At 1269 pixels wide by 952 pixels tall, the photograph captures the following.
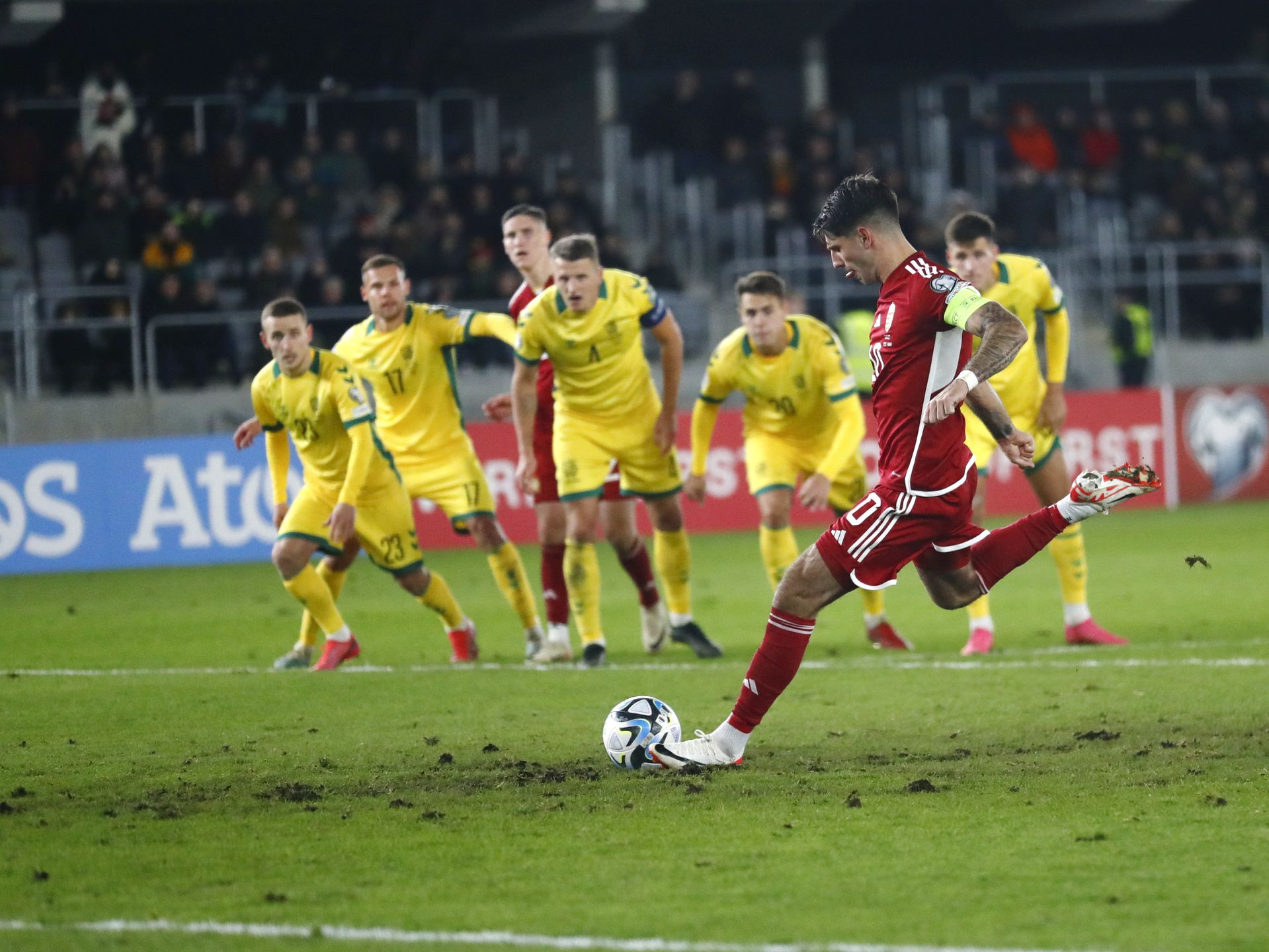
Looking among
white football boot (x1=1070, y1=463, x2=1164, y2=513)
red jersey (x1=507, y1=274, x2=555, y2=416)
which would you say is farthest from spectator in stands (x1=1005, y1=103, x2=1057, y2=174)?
white football boot (x1=1070, y1=463, x2=1164, y2=513)

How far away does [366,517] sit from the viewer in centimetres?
946

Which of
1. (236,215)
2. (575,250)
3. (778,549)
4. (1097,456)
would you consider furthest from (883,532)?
(236,215)

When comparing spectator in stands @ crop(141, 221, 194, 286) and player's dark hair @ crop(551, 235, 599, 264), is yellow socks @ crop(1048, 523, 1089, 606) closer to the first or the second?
player's dark hair @ crop(551, 235, 599, 264)

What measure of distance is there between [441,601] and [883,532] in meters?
3.96

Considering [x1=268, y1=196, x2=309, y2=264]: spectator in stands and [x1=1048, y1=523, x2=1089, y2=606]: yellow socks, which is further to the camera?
[x1=268, y1=196, x2=309, y2=264]: spectator in stands

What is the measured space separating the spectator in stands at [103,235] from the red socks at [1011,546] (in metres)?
14.3

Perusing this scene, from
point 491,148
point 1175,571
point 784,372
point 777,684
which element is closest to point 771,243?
point 491,148

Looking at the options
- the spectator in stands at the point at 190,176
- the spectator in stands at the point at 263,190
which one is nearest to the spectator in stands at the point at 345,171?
the spectator in stands at the point at 263,190

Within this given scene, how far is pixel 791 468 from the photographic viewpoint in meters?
9.98

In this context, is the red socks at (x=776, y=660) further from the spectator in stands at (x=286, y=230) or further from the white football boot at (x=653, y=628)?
the spectator in stands at (x=286, y=230)

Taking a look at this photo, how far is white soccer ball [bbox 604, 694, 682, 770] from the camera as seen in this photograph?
21.0ft

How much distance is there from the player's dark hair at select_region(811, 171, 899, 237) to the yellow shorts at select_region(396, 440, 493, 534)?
159 inches

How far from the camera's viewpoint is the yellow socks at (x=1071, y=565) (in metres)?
9.81

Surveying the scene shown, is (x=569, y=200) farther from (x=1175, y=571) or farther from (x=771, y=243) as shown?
(x=1175, y=571)
